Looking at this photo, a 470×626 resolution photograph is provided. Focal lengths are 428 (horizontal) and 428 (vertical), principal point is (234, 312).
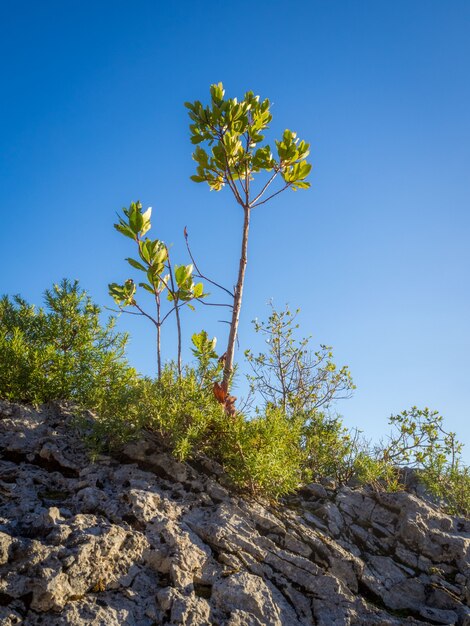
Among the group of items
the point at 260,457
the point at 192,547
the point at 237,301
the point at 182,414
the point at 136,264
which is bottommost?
the point at 192,547

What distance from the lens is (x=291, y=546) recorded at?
4.04m

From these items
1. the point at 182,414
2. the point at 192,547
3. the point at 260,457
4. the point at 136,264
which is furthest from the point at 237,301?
the point at 192,547

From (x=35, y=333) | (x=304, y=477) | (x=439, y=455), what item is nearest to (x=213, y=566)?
(x=304, y=477)

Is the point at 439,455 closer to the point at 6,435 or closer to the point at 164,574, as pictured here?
the point at 164,574

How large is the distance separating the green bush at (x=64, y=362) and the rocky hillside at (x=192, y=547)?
0.27 meters

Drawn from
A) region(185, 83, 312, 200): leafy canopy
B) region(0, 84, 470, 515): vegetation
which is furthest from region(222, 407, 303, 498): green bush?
region(185, 83, 312, 200): leafy canopy

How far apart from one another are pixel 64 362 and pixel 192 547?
110 inches

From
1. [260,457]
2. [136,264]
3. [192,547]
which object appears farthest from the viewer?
[136,264]

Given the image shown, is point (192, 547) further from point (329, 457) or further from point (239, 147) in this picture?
point (239, 147)

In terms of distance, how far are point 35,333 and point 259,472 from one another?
A: 3.81 metres

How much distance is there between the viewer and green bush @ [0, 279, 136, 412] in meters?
5.02

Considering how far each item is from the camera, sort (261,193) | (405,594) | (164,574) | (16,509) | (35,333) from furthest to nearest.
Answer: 1. (261,193)
2. (35,333)
3. (405,594)
4. (16,509)
5. (164,574)

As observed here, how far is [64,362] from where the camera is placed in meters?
5.28

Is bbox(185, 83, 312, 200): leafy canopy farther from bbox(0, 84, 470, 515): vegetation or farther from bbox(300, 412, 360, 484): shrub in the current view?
bbox(300, 412, 360, 484): shrub
